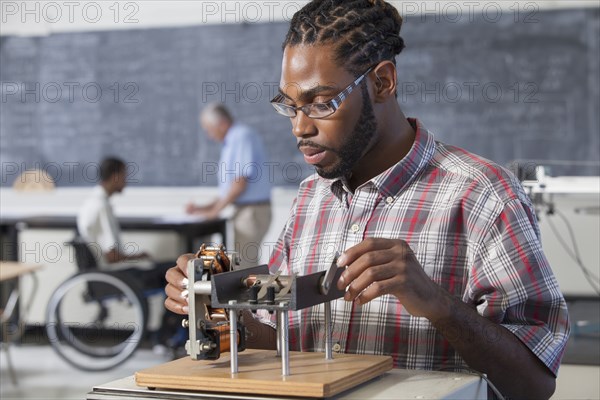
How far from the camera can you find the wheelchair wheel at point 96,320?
16.7 feet

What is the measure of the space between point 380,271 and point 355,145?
33 centimetres

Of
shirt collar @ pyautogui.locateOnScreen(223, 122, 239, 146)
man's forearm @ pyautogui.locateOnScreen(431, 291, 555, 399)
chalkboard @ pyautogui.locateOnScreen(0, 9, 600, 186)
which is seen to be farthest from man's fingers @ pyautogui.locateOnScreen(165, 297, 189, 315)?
chalkboard @ pyautogui.locateOnScreen(0, 9, 600, 186)

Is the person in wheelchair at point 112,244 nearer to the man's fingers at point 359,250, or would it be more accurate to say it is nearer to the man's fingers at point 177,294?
the man's fingers at point 177,294

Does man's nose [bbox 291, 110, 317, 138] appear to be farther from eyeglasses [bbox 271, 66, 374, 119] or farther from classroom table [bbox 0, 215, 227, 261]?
classroom table [bbox 0, 215, 227, 261]

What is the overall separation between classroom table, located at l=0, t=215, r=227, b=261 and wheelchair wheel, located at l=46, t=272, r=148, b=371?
1.45 feet

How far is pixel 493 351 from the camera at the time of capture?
1.42 m

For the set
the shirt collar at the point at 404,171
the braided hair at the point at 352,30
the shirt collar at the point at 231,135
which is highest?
the shirt collar at the point at 231,135

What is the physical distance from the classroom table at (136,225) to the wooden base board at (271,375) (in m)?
4.21

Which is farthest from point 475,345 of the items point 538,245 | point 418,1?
point 418,1

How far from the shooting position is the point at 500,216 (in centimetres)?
148

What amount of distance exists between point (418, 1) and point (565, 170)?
1452mm

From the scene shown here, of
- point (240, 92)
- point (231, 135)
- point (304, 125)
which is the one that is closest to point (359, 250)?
point (304, 125)

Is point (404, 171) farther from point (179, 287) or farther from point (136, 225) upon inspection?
point (136, 225)

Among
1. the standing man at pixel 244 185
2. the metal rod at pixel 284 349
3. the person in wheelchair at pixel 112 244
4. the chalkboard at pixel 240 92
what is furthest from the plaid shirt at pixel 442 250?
the chalkboard at pixel 240 92
